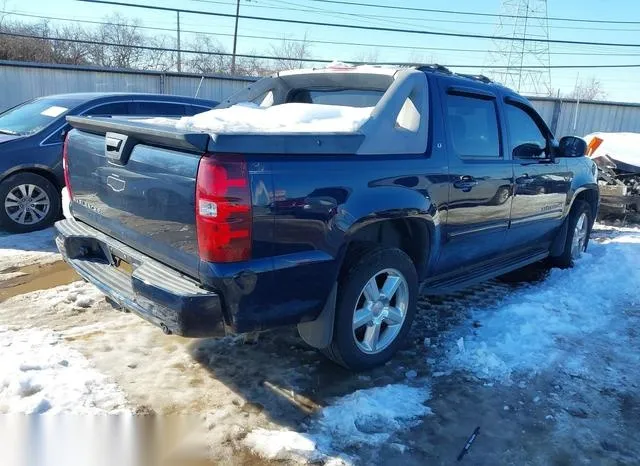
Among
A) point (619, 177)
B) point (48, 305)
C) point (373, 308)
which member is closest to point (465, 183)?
point (373, 308)

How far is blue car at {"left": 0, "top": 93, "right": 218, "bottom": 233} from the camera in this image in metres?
6.35

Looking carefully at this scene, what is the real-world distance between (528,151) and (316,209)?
111 inches

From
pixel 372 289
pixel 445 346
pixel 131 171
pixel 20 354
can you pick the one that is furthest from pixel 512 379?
pixel 20 354

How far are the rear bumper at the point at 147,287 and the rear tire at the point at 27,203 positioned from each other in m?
3.41

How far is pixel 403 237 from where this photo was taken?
3811mm

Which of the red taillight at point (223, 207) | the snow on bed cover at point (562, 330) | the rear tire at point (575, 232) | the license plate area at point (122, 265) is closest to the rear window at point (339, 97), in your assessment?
the red taillight at point (223, 207)

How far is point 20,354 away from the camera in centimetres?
344

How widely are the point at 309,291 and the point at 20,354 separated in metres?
1.96

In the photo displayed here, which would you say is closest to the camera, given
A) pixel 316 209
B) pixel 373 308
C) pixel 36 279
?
pixel 316 209

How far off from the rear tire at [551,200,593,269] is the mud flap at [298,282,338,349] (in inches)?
148

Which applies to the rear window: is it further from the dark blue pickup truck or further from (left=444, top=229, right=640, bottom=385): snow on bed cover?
(left=444, top=229, right=640, bottom=385): snow on bed cover

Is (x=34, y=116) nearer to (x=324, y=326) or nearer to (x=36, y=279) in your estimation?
(x=36, y=279)

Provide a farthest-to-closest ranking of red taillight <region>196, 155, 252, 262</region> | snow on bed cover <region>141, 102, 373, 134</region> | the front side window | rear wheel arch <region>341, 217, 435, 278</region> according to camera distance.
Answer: the front side window
rear wheel arch <region>341, 217, 435, 278</region>
snow on bed cover <region>141, 102, 373, 134</region>
red taillight <region>196, 155, 252, 262</region>

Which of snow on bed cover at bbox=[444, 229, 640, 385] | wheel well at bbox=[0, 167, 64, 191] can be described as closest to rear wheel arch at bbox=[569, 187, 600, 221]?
snow on bed cover at bbox=[444, 229, 640, 385]
